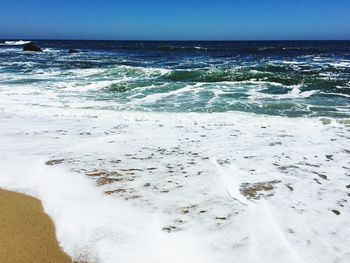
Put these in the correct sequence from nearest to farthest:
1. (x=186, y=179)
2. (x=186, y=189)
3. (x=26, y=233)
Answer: (x=26, y=233)
(x=186, y=189)
(x=186, y=179)

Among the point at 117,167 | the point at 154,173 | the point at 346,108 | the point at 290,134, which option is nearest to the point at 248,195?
the point at 154,173

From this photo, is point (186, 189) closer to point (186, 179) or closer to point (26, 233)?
point (186, 179)

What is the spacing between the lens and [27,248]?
10.9 feet

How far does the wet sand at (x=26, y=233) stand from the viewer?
3.22 meters

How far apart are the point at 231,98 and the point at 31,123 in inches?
266

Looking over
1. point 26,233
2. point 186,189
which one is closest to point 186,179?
point 186,189

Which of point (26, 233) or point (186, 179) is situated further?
point (186, 179)

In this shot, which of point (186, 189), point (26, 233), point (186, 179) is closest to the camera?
point (26, 233)

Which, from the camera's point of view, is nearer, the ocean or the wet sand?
the wet sand

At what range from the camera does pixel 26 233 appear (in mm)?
3566

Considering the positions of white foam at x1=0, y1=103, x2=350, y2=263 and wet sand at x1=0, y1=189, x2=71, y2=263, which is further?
white foam at x1=0, y1=103, x2=350, y2=263

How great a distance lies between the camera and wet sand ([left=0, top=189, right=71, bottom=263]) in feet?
10.6

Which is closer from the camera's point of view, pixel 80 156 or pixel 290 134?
pixel 80 156

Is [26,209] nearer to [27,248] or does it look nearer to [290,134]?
[27,248]
